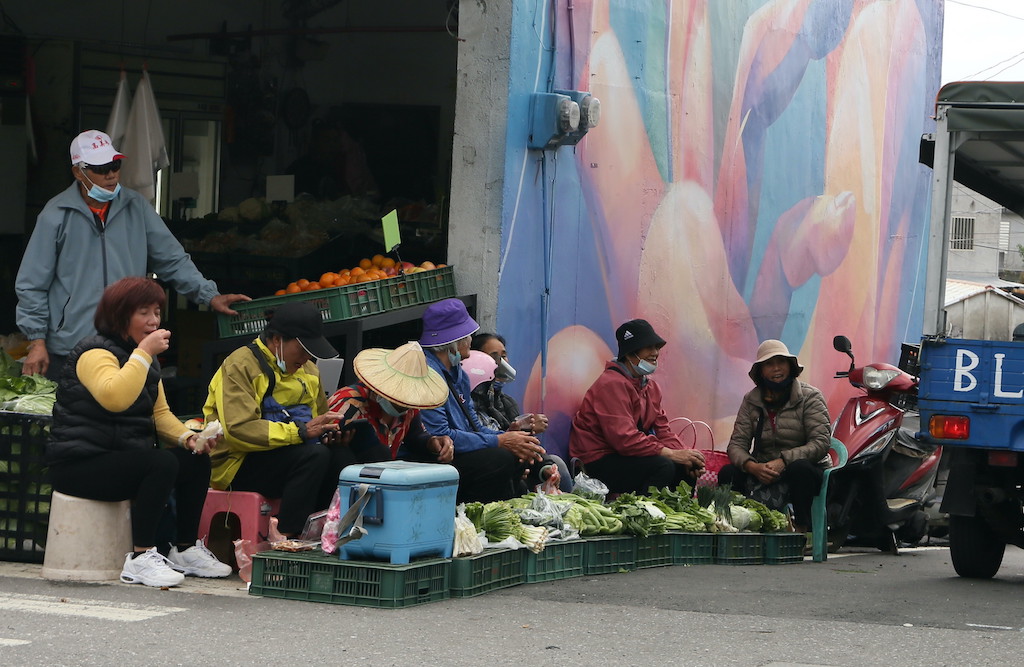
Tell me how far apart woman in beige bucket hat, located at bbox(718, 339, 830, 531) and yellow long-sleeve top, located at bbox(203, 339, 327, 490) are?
11.7 ft

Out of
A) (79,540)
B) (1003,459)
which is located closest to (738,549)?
(1003,459)

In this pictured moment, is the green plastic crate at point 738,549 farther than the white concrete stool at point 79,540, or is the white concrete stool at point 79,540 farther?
the green plastic crate at point 738,549

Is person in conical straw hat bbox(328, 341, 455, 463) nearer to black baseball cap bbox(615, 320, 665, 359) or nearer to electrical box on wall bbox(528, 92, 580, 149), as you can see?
black baseball cap bbox(615, 320, 665, 359)

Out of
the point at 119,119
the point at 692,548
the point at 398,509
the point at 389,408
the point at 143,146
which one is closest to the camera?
the point at 398,509

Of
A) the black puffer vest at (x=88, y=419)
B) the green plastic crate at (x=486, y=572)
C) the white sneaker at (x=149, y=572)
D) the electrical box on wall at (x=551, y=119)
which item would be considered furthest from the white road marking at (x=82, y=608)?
the electrical box on wall at (x=551, y=119)

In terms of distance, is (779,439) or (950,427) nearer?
(950,427)

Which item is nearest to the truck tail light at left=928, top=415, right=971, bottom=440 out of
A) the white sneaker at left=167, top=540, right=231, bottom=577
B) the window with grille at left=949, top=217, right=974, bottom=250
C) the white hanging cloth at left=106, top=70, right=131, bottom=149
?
the white sneaker at left=167, top=540, right=231, bottom=577

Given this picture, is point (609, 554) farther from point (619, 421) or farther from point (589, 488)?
point (619, 421)

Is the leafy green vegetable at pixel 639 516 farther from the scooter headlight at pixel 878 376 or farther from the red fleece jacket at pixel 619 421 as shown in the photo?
the scooter headlight at pixel 878 376

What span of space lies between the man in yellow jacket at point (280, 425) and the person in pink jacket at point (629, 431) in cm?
238

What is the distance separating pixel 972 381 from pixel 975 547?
1.25 metres

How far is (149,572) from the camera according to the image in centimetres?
705

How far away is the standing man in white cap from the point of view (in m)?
8.20

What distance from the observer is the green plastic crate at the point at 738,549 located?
925cm
